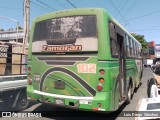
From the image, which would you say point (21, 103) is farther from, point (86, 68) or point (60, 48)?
point (86, 68)

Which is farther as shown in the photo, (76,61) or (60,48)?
(60,48)

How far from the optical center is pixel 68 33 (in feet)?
22.0

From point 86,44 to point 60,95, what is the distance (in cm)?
155

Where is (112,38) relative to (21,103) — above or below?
above

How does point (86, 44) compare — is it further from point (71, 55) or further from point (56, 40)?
point (56, 40)

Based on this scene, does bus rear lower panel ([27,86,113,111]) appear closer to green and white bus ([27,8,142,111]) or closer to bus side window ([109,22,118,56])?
green and white bus ([27,8,142,111])

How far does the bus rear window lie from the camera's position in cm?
639

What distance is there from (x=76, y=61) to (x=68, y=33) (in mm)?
835

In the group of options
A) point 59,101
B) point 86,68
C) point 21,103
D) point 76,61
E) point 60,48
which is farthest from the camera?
point 21,103

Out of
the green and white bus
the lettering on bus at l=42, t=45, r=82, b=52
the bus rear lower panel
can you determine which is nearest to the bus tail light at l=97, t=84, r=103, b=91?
the green and white bus

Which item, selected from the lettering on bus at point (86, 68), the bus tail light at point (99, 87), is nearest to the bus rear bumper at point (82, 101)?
the bus tail light at point (99, 87)

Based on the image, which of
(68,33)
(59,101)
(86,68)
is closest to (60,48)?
(68,33)

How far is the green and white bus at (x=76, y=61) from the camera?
20.3 feet

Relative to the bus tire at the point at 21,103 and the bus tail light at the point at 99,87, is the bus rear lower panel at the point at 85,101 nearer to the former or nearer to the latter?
the bus tail light at the point at 99,87
